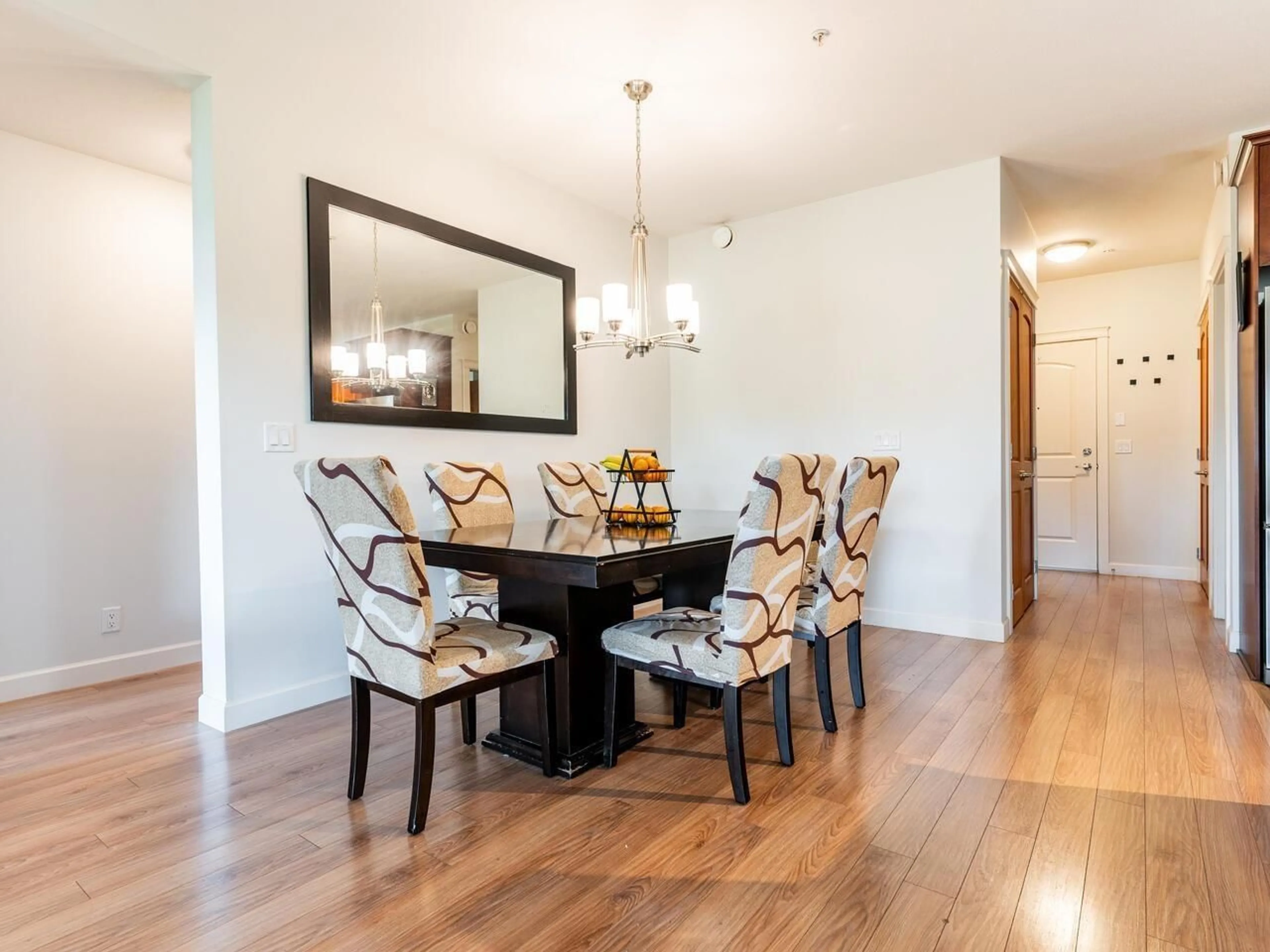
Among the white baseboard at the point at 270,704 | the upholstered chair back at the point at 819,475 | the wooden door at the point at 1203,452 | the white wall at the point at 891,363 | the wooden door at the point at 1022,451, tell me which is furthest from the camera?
the wooden door at the point at 1203,452

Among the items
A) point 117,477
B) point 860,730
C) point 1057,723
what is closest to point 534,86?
point 117,477

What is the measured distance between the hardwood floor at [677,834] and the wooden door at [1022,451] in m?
1.36

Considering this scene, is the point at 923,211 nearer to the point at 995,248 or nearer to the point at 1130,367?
the point at 995,248

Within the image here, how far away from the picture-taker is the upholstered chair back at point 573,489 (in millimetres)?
3225

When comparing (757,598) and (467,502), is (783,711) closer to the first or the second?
(757,598)

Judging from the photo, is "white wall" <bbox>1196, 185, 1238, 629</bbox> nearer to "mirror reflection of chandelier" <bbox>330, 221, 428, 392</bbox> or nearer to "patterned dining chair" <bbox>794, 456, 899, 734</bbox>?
"patterned dining chair" <bbox>794, 456, 899, 734</bbox>

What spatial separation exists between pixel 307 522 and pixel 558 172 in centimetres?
233

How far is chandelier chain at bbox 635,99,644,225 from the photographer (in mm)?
3109

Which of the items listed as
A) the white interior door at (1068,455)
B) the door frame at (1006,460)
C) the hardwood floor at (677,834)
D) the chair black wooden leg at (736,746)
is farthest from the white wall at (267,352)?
the white interior door at (1068,455)

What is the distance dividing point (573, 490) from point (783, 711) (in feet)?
5.22

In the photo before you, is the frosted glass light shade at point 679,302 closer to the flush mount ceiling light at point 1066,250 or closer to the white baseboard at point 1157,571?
the flush mount ceiling light at point 1066,250

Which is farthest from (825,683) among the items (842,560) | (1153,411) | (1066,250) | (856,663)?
(1153,411)

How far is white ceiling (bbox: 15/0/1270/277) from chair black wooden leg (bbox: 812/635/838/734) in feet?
7.33

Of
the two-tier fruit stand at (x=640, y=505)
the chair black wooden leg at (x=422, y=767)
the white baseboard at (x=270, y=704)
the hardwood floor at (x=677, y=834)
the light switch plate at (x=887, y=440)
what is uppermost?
the light switch plate at (x=887, y=440)
